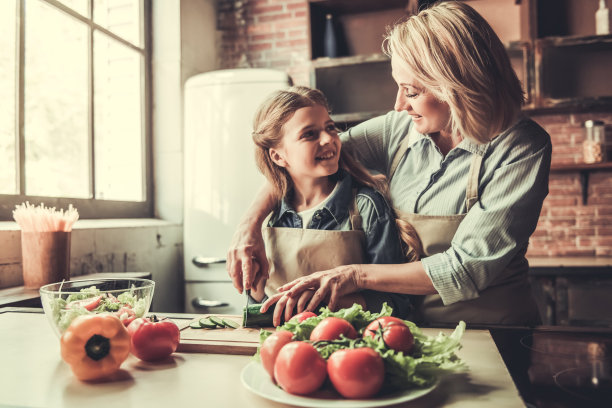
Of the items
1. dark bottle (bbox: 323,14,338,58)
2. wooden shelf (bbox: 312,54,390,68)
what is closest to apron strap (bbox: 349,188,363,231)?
wooden shelf (bbox: 312,54,390,68)

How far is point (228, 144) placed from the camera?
3.06m

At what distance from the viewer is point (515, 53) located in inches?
126

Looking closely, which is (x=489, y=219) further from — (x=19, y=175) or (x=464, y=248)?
(x=19, y=175)

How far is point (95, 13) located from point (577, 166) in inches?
115

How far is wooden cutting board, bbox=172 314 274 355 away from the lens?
38.3 inches

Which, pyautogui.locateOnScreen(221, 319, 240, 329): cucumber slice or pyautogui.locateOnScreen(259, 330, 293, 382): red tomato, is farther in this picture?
pyautogui.locateOnScreen(221, 319, 240, 329): cucumber slice

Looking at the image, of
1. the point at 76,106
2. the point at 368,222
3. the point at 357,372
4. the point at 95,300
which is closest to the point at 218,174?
the point at 76,106

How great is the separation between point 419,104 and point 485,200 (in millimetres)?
304

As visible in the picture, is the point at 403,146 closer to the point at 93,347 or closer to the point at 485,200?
the point at 485,200

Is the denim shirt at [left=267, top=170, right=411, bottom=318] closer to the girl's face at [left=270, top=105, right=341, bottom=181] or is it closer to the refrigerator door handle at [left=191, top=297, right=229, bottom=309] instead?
the girl's face at [left=270, top=105, right=341, bottom=181]

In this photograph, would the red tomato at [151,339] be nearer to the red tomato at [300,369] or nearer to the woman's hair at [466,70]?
the red tomato at [300,369]

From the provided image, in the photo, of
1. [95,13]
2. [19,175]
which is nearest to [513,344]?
[19,175]

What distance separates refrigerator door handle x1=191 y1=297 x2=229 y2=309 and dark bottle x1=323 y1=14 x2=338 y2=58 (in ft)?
5.62

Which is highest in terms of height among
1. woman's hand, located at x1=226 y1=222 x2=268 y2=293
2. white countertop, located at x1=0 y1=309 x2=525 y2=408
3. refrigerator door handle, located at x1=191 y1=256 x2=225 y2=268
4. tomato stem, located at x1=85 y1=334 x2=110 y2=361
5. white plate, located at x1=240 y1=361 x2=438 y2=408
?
woman's hand, located at x1=226 y1=222 x2=268 y2=293
